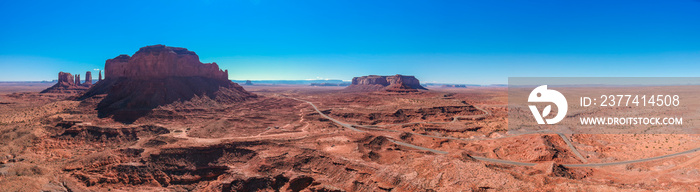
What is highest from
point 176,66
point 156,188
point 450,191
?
point 176,66

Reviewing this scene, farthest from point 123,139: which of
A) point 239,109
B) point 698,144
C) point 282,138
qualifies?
point 698,144

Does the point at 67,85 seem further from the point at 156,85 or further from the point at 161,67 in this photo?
the point at 156,85

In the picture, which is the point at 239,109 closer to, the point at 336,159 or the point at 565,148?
the point at 336,159

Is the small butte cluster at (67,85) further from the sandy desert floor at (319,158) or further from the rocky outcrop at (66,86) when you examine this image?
the sandy desert floor at (319,158)

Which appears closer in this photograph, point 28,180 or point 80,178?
point 28,180

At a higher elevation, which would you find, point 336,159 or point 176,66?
point 176,66

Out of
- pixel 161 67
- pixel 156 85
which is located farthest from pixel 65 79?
pixel 156 85

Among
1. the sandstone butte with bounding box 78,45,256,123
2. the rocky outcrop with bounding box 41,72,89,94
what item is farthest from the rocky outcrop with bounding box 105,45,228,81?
the rocky outcrop with bounding box 41,72,89,94

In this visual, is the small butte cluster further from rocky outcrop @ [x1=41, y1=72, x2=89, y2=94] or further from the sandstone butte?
the sandstone butte
